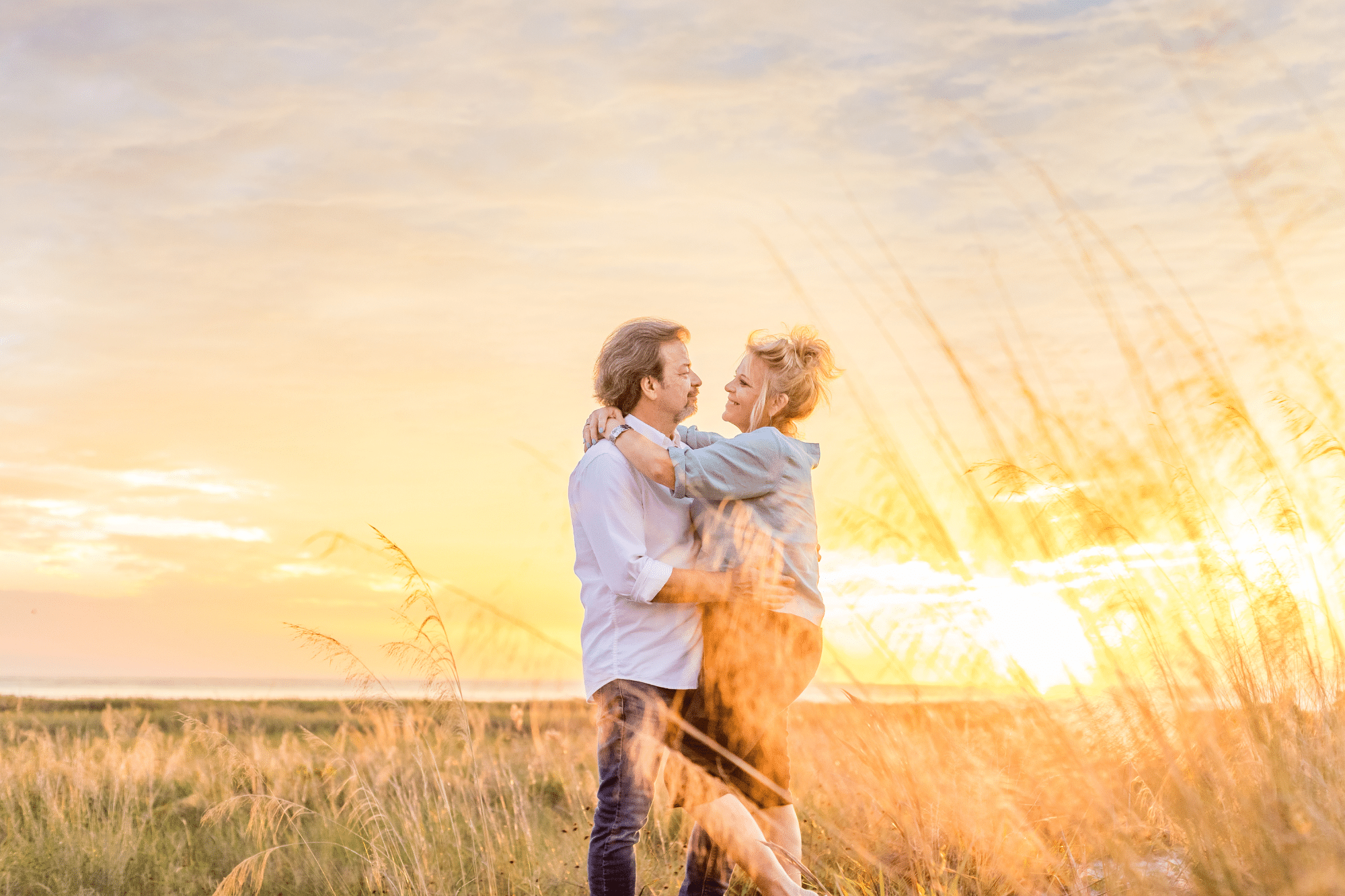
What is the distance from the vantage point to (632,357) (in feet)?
10.1

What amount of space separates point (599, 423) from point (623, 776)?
109 cm

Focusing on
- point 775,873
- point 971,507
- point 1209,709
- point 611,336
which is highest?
point 611,336

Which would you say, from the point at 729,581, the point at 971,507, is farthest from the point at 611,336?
the point at 971,507

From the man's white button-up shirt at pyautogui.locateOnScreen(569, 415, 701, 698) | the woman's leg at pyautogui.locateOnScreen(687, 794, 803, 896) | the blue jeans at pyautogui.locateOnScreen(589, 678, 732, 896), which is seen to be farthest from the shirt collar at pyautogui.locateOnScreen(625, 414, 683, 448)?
the woman's leg at pyautogui.locateOnScreen(687, 794, 803, 896)

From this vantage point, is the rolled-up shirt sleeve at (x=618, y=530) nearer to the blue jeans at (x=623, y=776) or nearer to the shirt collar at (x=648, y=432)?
the shirt collar at (x=648, y=432)

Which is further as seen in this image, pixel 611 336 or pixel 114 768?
pixel 114 768

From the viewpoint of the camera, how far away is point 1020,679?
261cm

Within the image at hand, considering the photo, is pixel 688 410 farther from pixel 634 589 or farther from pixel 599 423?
pixel 634 589

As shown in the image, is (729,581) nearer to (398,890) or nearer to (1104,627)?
(1104,627)

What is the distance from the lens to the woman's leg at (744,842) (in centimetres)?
280

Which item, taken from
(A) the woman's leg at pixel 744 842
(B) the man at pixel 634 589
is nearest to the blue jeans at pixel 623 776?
(B) the man at pixel 634 589

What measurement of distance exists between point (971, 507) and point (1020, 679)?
0.53 m

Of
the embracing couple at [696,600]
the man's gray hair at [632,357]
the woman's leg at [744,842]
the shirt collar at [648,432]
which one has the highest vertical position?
the man's gray hair at [632,357]

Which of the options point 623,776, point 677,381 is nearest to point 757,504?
point 677,381
